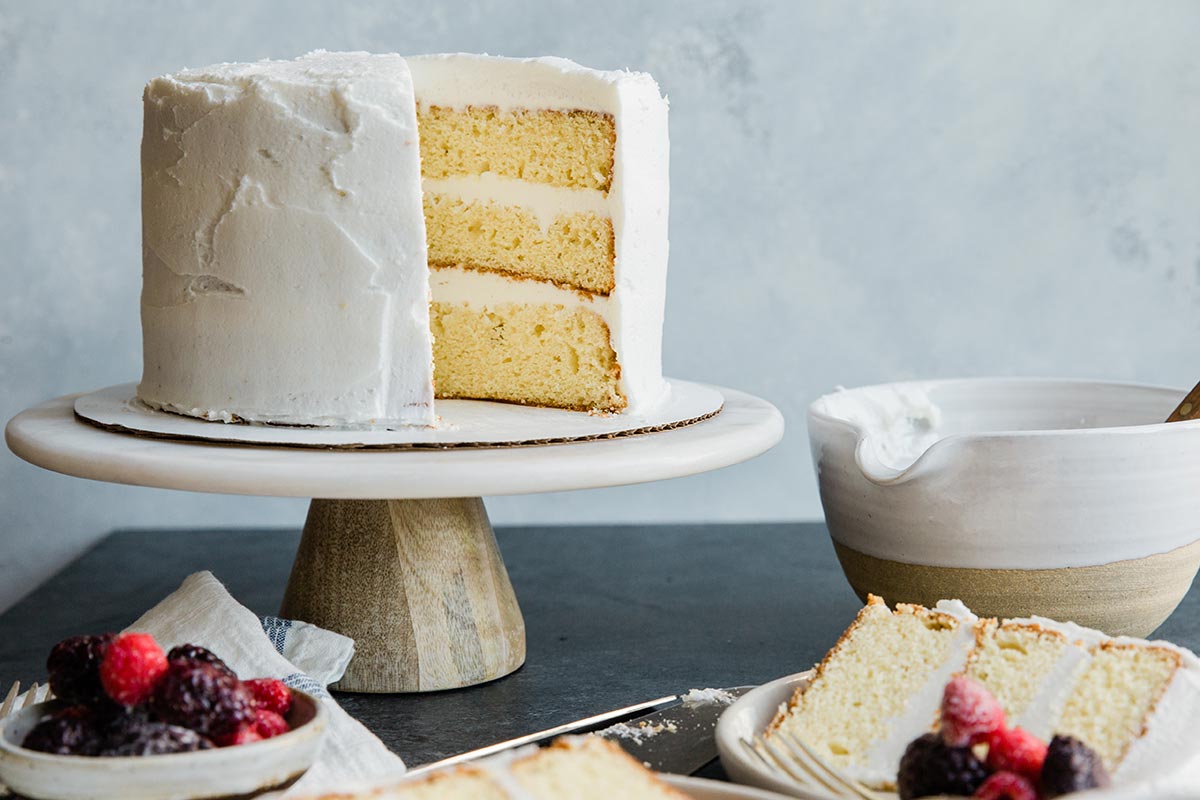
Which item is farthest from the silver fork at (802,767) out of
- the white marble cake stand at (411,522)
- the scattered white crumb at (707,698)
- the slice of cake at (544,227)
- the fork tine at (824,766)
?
the slice of cake at (544,227)

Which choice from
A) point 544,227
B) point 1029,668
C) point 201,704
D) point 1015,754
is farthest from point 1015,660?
point 544,227

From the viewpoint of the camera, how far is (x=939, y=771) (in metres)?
1.01

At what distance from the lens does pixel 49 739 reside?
1.02 meters

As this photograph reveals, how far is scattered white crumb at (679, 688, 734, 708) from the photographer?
1401 mm

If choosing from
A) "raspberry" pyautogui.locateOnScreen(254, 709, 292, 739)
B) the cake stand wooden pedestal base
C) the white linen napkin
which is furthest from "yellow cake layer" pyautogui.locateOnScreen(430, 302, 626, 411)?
"raspberry" pyautogui.locateOnScreen(254, 709, 292, 739)

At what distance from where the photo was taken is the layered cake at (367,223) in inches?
60.6

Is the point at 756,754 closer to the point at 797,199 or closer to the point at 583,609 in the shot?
the point at 583,609

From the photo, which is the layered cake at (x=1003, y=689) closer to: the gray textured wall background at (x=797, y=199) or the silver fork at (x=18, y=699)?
the silver fork at (x=18, y=699)

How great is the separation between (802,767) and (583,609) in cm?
98

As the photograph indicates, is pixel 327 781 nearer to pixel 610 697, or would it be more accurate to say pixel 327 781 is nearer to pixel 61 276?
pixel 610 697

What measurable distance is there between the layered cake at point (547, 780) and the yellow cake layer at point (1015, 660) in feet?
1.24

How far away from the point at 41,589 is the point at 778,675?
4.13 feet

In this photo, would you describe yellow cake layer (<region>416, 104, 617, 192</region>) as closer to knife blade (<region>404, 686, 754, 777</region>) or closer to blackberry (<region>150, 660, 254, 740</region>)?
knife blade (<region>404, 686, 754, 777</region>)

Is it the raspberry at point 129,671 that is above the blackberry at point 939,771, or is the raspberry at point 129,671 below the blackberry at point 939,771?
above
